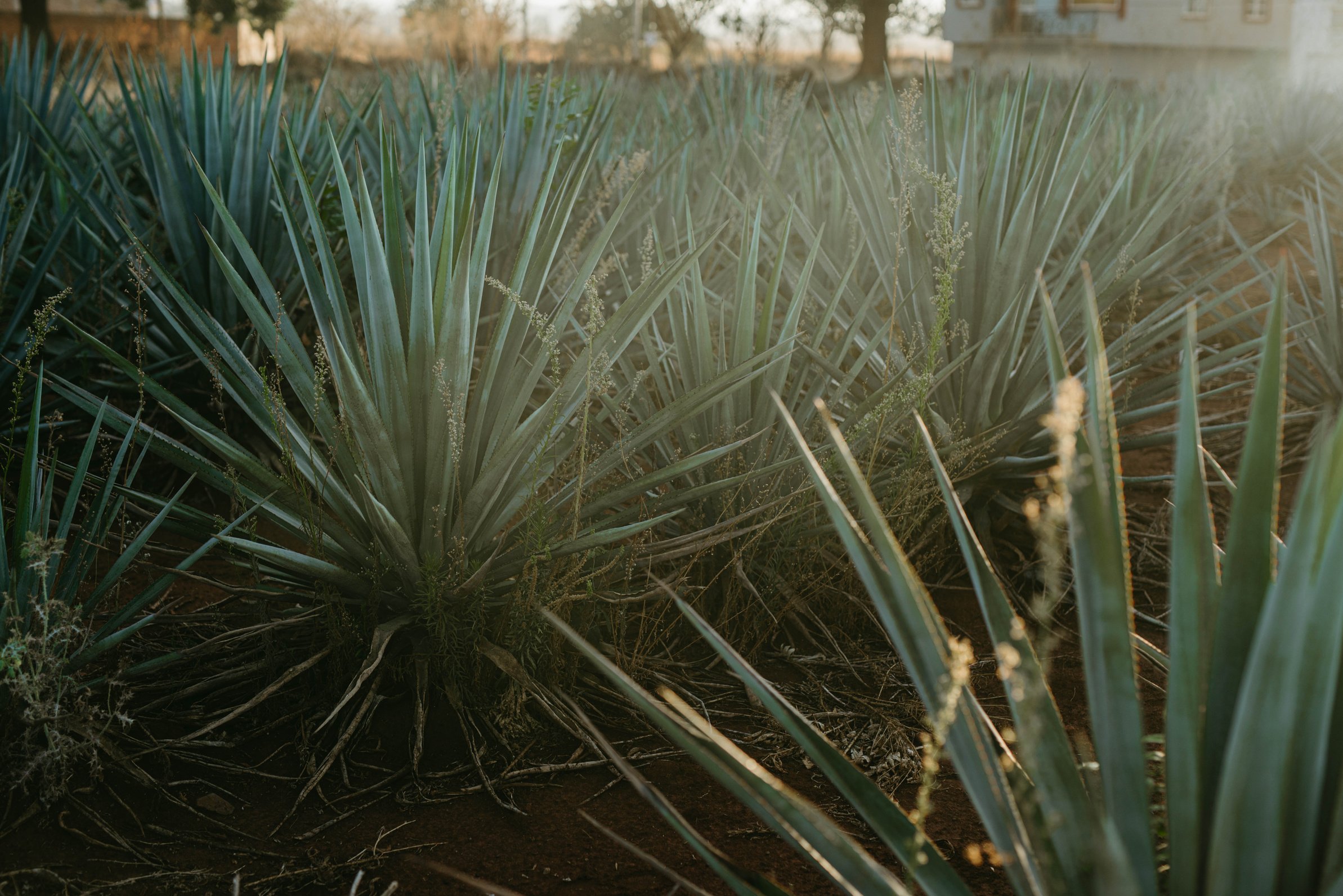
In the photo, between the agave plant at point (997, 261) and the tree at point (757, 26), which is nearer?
the agave plant at point (997, 261)

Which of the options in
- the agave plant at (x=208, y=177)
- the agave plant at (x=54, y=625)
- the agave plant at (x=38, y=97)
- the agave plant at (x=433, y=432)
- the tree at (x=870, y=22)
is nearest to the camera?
the agave plant at (x=54, y=625)

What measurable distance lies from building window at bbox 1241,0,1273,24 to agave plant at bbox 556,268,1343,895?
24.6 meters

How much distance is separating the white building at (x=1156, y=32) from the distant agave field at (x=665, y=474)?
753 inches

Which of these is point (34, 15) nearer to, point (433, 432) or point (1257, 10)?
point (433, 432)

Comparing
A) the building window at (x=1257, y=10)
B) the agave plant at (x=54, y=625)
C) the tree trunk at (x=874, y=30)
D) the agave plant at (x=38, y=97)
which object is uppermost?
the building window at (x=1257, y=10)

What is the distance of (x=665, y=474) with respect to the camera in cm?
163

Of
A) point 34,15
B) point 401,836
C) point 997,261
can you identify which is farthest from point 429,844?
point 34,15

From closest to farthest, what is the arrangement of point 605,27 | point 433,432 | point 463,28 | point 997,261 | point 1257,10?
point 433,432 → point 997,261 → point 463,28 → point 1257,10 → point 605,27

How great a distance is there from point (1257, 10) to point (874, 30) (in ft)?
27.6

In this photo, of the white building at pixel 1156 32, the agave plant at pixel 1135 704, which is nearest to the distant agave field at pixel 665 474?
the agave plant at pixel 1135 704

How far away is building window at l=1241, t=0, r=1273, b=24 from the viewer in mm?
21297

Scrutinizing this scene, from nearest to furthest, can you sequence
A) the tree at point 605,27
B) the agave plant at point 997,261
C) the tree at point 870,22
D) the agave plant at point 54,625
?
the agave plant at point 54,625
the agave plant at point 997,261
the tree at point 870,22
the tree at point 605,27

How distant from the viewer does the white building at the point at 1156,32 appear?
20344 mm

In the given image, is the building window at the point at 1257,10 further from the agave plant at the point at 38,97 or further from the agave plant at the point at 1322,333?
the agave plant at the point at 38,97
